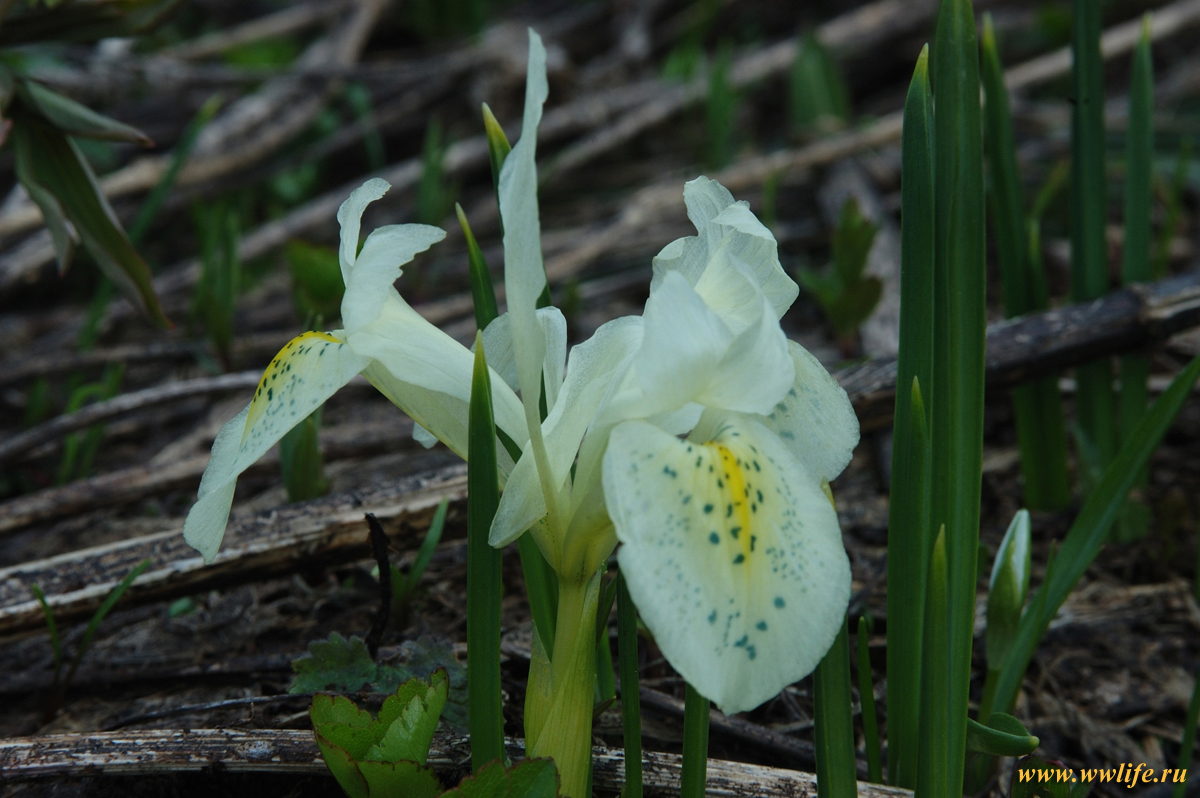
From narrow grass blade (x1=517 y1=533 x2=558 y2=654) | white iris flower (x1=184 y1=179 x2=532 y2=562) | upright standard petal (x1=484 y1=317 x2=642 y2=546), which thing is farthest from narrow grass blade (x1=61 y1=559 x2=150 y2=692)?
upright standard petal (x1=484 y1=317 x2=642 y2=546)

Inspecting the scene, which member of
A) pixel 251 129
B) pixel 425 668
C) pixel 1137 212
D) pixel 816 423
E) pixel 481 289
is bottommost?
pixel 425 668

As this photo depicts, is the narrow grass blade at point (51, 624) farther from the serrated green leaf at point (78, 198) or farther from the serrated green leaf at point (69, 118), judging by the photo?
the serrated green leaf at point (69, 118)

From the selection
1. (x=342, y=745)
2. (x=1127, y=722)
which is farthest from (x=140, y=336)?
(x=1127, y=722)

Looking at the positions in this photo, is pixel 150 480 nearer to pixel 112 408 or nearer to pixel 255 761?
pixel 112 408

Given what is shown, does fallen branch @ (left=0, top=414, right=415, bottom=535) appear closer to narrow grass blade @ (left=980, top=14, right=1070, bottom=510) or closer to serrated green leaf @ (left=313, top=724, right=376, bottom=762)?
serrated green leaf @ (left=313, top=724, right=376, bottom=762)

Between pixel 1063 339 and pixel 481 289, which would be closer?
pixel 481 289

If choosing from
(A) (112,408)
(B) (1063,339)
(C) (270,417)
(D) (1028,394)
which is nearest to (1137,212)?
(B) (1063,339)
